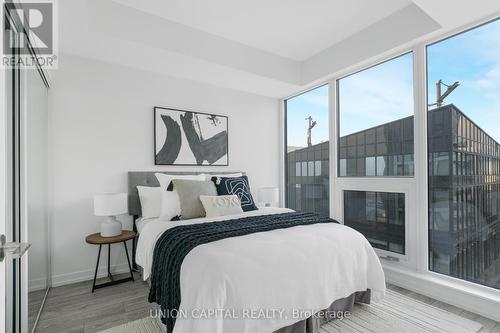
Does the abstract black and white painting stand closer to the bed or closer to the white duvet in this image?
the bed

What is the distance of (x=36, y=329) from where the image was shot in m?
2.00

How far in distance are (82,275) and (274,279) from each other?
7.98 ft

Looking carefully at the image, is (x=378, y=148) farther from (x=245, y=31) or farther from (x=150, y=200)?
(x=150, y=200)

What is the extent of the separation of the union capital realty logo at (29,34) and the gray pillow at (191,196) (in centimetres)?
158

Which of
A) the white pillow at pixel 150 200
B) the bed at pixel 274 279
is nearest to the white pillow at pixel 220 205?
the bed at pixel 274 279

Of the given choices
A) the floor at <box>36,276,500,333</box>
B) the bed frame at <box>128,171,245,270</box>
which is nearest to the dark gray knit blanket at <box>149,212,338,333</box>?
the floor at <box>36,276,500,333</box>

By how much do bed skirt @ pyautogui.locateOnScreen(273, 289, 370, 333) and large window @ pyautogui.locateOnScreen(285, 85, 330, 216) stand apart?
1.61m

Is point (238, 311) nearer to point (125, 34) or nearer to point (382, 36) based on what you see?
point (125, 34)

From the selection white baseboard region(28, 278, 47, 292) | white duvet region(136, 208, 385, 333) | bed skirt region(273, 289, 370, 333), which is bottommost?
bed skirt region(273, 289, 370, 333)

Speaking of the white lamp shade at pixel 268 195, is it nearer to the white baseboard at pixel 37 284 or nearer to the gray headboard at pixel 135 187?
the gray headboard at pixel 135 187

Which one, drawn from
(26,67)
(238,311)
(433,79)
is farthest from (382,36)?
(26,67)

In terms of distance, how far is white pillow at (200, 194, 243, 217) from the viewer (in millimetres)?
2701

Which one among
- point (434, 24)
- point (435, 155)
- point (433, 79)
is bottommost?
point (435, 155)

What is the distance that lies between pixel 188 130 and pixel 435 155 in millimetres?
2948
